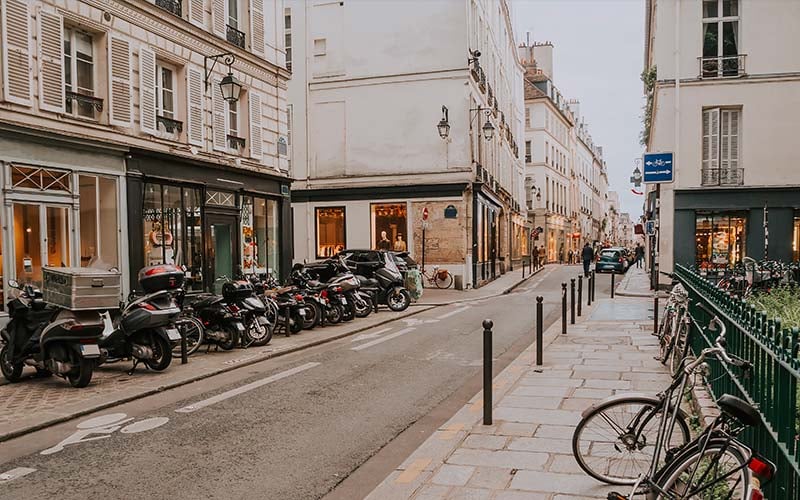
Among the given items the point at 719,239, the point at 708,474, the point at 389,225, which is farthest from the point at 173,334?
the point at 719,239

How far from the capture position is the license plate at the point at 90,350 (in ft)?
26.5

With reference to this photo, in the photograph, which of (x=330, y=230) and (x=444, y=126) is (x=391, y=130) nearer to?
(x=444, y=126)

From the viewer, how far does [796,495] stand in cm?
321

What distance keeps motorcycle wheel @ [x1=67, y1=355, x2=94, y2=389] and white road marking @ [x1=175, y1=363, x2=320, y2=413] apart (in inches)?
67.4

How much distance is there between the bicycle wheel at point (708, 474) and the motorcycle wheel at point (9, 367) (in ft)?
26.8

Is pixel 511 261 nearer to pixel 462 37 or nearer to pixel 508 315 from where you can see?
pixel 462 37

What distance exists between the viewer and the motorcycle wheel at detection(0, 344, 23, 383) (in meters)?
8.55

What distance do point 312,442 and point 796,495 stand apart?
3951mm

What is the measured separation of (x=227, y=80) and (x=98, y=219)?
14.0 ft

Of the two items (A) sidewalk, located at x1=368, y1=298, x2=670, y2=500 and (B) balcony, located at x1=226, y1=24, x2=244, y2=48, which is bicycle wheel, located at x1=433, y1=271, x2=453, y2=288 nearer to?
(B) balcony, located at x1=226, y1=24, x2=244, y2=48

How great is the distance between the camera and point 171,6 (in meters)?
15.6

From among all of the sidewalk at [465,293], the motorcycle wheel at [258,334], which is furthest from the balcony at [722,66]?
the motorcycle wheel at [258,334]

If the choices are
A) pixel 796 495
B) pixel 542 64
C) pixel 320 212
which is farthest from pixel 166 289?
pixel 542 64

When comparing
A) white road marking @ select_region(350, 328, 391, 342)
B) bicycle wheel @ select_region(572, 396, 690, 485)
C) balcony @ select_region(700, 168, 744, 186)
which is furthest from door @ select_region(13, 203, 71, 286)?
balcony @ select_region(700, 168, 744, 186)
